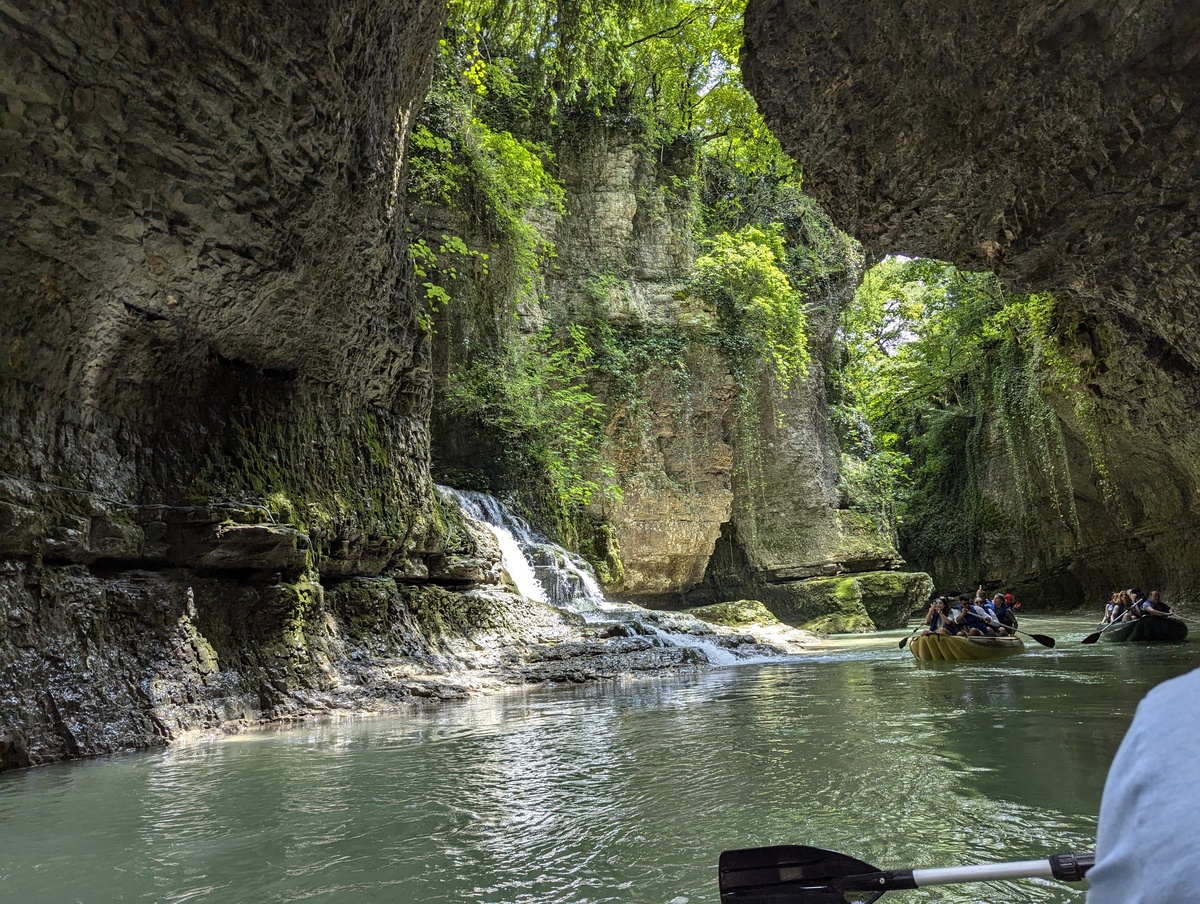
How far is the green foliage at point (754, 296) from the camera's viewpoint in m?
18.1

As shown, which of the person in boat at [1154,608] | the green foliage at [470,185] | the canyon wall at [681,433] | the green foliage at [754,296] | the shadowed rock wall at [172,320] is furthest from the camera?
the green foliage at [754,296]

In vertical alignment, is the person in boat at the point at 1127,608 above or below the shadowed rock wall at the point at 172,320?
below

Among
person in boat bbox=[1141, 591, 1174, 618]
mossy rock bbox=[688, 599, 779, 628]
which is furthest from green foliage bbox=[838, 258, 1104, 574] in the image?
mossy rock bbox=[688, 599, 779, 628]

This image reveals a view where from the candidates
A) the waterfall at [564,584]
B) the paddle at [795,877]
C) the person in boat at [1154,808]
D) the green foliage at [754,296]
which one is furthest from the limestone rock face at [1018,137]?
the green foliage at [754,296]

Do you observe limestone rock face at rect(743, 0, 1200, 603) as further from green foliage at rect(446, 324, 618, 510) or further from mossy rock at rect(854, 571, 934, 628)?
mossy rock at rect(854, 571, 934, 628)

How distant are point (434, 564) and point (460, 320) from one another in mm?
6202

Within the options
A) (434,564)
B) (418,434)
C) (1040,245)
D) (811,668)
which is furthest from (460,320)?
(1040,245)

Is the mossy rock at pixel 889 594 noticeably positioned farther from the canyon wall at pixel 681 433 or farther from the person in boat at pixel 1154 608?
the person in boat at pixel 1154 608

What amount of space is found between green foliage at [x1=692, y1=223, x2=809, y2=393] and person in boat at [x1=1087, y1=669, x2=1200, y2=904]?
17.8m

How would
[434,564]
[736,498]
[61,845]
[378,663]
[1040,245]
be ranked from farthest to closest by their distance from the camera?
[736,498]
[434,564]
[378,663]
[1040,245]
[61,845]

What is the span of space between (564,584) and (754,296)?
9147 millimetres

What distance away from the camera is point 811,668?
935 centimetres

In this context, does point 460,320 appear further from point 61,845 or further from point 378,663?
point 61,845

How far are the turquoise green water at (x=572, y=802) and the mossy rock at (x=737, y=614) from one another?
9.01 meters
